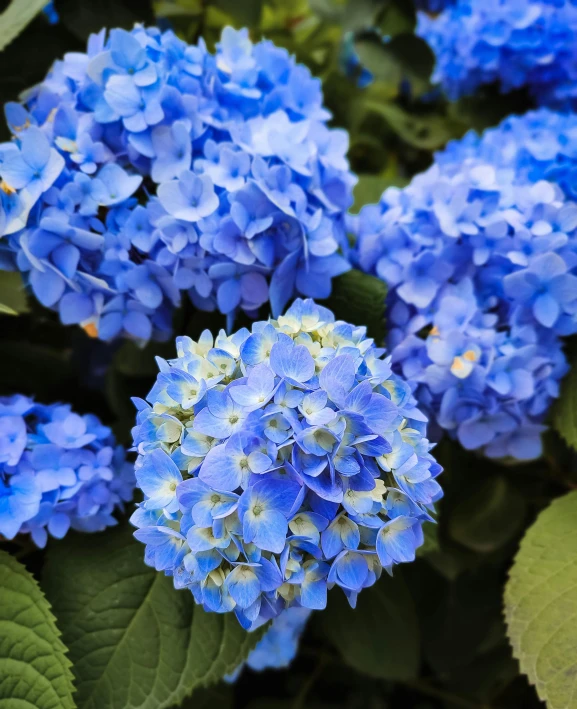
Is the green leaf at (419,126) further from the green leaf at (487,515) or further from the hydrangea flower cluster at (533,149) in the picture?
the green leaf at (487,515)

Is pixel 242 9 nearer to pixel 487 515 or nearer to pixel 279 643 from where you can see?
pixel 487 515

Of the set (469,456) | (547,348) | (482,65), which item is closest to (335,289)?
(547,348)

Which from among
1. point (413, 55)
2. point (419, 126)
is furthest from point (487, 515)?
point (413, 55)

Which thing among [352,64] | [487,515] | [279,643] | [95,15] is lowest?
[279,643]

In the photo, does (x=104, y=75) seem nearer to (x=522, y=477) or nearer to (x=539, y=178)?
(x=539, y=178)

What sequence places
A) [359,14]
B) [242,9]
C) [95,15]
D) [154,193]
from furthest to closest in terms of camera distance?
[359,14], [242,9], [95,15], [154,193]

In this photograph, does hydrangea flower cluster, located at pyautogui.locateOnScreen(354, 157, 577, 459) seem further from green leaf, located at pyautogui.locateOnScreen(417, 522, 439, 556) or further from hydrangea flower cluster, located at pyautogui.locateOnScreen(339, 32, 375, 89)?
hydrangea flower cluster, located at pyautogui.locateOnScreen(339, 32, 375, 89)
